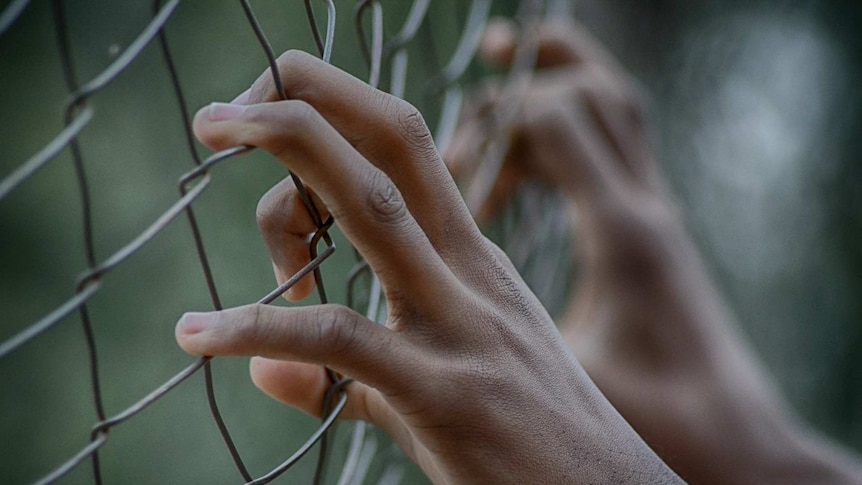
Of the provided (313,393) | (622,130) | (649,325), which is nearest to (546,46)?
(622,130)

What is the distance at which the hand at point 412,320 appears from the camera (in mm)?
388

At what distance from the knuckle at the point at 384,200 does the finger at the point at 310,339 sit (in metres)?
0.04

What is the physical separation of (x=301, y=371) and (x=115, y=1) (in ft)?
4.39

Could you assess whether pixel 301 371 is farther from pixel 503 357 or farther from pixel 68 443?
pixel 68 443

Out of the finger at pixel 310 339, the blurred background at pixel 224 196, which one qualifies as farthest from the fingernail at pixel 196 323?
the blurred background at pixel 224 196

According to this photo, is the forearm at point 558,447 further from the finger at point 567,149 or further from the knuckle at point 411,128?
the finger at point 567,149

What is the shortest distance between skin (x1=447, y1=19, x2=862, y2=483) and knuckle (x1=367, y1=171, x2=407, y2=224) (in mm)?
622

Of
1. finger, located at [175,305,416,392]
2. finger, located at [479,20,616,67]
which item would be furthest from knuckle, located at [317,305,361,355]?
finger, located at [479,20,616,67]

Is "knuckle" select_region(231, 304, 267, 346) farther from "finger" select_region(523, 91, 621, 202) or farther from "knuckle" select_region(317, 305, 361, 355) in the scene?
"finger" select_region(523, 91, 621, 202)

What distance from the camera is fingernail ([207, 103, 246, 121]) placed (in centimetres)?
38

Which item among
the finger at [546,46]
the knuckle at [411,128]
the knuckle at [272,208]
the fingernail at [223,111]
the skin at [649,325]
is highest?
the finger at [546,46]

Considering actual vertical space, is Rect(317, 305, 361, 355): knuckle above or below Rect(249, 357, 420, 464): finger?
above

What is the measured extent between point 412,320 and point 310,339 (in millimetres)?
53

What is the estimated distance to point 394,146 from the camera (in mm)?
433
